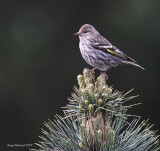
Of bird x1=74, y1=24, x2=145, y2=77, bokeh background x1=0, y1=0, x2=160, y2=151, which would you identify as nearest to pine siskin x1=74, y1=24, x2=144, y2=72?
bird x1=74, y1=24, x2=145, y2=77

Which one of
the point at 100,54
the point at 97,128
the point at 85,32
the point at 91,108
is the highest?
the point at 85,32

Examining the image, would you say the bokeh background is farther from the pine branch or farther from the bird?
the pine branch

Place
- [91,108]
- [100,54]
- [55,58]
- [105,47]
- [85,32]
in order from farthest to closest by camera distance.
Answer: [55,58] → [85,32] → [105,47] → [100,54] → [91,108]

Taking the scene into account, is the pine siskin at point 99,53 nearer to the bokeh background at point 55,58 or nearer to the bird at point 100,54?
the bird at point 100,54

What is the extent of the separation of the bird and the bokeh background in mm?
5562

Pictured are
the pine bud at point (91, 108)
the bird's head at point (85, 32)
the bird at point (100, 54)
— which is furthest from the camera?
the bird's head at point (85, 32)

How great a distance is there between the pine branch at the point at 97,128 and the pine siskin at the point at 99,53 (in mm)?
2777

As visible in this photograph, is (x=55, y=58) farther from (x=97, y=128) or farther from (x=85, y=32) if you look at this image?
(x=97, y=128)

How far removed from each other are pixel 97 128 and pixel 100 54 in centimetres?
346

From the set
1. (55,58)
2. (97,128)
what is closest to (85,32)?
(97,128)

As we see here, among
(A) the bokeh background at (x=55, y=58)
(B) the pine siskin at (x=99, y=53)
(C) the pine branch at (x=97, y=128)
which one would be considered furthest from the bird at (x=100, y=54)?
(A) the bokeh background at (x=55, y=58)

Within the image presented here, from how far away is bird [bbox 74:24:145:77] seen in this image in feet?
19.8

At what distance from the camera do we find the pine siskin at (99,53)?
6.03 metres

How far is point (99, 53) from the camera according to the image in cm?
621
